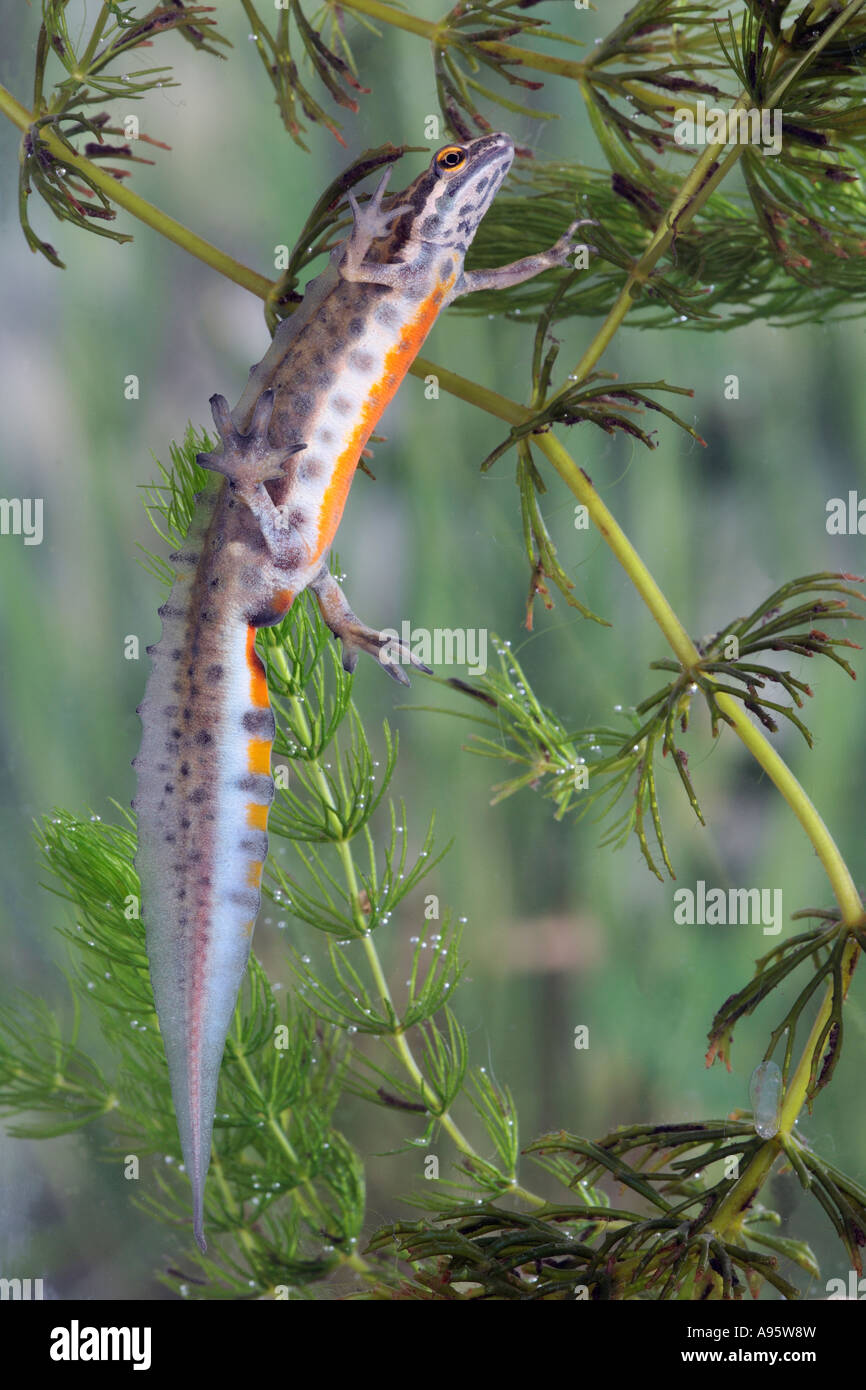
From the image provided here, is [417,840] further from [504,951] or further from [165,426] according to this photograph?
[165,426]

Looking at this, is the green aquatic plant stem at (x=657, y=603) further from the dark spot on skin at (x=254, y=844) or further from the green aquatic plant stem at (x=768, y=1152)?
the dark spot on skin at (x=254, y=844)

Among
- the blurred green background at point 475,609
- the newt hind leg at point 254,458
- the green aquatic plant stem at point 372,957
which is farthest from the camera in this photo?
the blurred green background at point 475,609

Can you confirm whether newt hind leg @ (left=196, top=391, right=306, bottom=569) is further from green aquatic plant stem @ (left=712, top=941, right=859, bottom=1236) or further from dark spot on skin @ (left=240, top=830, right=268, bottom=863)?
green aquatic plant stem @ (left=712, top=941, right=859, bottom=1236)

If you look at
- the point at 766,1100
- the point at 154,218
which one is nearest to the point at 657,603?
the point at 766,1100

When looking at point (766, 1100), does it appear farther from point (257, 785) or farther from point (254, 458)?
point (254, 458)

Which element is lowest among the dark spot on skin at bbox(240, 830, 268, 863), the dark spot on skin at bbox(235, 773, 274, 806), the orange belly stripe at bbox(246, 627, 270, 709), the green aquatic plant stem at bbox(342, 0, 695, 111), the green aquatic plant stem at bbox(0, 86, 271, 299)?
the dark spot on skin at bbox(240, 830, 268, 863)

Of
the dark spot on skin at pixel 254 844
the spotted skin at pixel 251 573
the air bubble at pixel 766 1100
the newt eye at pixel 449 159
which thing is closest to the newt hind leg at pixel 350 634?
the spotted skin at pixel 251 573

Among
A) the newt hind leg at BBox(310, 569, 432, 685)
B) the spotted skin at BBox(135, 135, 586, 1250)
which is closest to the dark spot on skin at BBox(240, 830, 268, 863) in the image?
the spotted skin at BBox(135, 135, 586, 1250)
